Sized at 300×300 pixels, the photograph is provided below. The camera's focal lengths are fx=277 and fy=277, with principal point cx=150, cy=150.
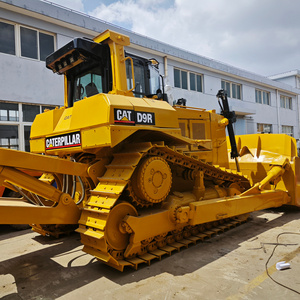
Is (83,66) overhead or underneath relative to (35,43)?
underneath

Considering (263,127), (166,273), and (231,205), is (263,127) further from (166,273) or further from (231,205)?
(166,273)

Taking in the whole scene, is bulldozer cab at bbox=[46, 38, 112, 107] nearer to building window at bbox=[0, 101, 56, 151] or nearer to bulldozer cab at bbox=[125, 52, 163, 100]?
bulldozer cab at bbox=[125, 52, 163, 100]

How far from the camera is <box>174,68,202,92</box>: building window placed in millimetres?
15469

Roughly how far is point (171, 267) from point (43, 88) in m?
8.58

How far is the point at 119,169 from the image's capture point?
3.86m

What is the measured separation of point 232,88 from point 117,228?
709 inches

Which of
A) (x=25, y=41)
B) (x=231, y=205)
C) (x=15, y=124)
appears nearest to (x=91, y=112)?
(x=231, y=205)

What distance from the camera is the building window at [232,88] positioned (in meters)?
18.9

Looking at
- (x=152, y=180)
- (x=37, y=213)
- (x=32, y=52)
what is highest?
(x=32, y=52)

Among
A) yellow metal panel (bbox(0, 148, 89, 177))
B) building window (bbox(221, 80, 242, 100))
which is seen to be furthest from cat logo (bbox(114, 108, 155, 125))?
building window (bbox(221, 80, 242, 100))

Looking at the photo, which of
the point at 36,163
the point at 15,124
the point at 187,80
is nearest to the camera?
the point at 36,163

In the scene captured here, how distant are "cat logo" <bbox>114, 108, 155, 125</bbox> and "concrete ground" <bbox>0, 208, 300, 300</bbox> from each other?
2015 millimetres

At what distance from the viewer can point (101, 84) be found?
447 cm

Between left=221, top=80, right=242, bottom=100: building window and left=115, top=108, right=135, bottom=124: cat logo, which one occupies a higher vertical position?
left=221, top=80, right=242, bottom=100: building window
